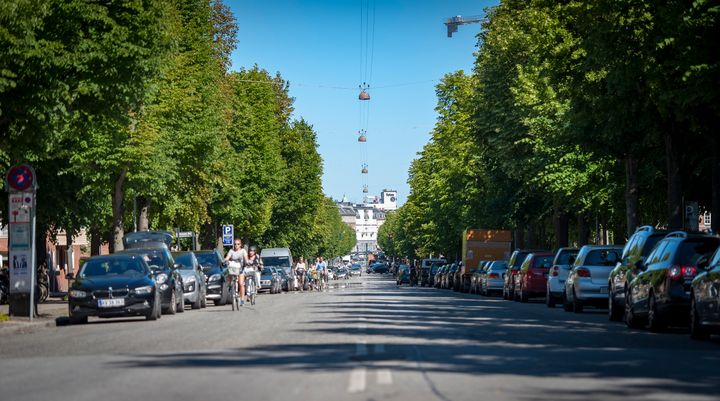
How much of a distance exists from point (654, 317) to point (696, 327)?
2.22 m

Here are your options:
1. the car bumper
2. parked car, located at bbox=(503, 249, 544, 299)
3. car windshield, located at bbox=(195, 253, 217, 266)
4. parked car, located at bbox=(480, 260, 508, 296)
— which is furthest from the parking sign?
the car bumper

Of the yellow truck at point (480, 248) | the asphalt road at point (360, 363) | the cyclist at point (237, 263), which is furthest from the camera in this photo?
the yellow truck at point (480, 248)

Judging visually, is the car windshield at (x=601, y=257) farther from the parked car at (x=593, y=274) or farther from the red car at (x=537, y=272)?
the red car at (x=537, y=272)

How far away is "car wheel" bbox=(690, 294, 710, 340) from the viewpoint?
20328 millimetres

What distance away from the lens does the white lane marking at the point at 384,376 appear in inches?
486

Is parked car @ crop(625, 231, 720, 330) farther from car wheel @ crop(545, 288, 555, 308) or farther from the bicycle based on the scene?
the bicycle

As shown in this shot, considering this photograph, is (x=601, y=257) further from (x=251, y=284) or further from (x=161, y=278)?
(x=251, y=284)

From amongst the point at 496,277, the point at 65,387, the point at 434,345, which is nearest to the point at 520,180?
the point at 496,277

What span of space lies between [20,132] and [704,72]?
48.3 feet

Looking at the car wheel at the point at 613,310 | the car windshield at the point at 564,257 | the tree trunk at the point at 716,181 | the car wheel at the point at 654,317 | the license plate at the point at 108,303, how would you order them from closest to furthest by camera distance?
the car wheel at the point at 654,317
the car wheel at the point at 613,310
the license plate at the point at 108,303
the tree trunk at the point at 716,181
the car windshield at the point at 564,257

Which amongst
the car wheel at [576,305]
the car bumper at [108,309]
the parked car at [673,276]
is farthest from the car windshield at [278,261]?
the parked car at [673,276]

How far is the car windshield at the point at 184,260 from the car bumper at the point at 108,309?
10.00 meters

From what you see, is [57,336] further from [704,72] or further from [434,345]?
[704,72]

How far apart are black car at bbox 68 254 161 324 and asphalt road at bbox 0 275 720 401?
296 cm
